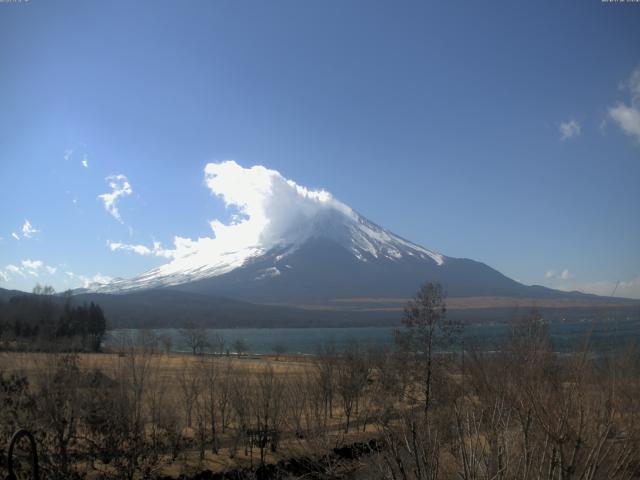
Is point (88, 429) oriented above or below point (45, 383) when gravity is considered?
below

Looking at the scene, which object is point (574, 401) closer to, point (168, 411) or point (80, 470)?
point (80, 470)

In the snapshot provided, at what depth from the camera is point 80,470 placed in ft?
49.5

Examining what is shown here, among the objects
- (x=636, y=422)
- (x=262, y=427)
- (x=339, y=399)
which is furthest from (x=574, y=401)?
(x=339, y=399)

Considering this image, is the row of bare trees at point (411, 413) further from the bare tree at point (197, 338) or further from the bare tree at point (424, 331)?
the bare tree at point (197, 338)

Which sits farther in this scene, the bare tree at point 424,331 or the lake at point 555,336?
the bare tree at point 424,331

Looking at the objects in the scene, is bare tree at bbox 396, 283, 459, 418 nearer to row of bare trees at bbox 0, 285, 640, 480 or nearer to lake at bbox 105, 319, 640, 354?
row of bare trees at bbox 0, 285, 640, 480

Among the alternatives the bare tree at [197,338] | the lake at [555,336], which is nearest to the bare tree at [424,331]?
the lake at [555,336]

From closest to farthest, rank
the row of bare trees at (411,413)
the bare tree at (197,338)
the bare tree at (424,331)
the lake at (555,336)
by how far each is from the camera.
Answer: the row of bare trees at (411,413)
the lake at (555,336)
the bare tree at (424,331)
the bare tree at (197,338)

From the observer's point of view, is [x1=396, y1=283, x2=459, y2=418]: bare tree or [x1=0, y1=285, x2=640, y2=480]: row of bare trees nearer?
[x1=0, y1=285, x2=640, y2=480]: row of bare trees

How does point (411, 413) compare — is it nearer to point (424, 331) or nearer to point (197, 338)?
point (424, 331)

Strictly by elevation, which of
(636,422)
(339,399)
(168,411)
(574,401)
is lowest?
(339,399)

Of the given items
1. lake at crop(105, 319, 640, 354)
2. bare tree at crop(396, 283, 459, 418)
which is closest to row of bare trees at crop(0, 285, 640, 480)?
bare tree at crop(396, 283, 459, 418)

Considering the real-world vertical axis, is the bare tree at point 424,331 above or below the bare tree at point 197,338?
above

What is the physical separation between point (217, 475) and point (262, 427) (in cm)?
277
